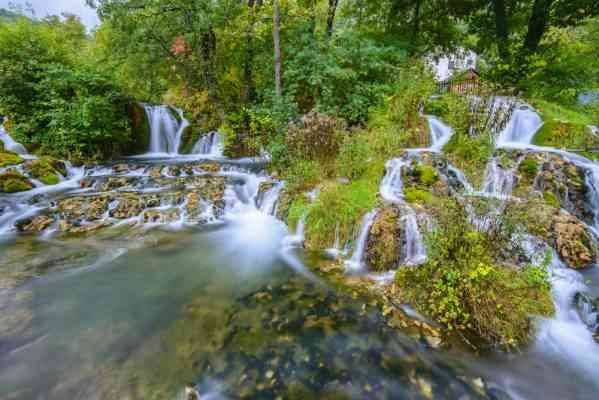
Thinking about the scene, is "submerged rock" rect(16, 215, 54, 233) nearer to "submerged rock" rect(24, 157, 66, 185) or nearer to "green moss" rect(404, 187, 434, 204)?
"submerged rock" rect(24, 157, 66, 185)

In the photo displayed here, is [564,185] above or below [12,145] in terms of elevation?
below

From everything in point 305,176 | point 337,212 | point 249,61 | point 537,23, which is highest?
point 537,23

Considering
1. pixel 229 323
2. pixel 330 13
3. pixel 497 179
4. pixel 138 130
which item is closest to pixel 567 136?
pixel 497 179

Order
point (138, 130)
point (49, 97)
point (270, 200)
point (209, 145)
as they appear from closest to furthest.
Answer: point (270, 200), point (49, 97), point (138, 130), point (209, 145)

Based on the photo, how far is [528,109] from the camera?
692 cm

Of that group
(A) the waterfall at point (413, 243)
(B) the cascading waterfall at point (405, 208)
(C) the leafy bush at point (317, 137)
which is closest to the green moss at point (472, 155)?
(B) the cascading waterfall at point (405, 208)

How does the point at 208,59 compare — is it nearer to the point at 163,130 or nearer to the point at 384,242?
the point at 163,130

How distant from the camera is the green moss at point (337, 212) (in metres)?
4.13

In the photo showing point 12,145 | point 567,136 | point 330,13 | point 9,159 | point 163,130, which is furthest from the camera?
point 163,130

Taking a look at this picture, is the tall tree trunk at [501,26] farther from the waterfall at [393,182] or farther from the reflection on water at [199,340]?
the reflection on water at [199,340]

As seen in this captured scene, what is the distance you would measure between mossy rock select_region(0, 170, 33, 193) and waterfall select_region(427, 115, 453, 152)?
31.9 feet

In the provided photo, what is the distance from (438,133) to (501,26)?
692cm

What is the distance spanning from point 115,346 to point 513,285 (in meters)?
3.78

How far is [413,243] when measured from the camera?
3.48 meters
